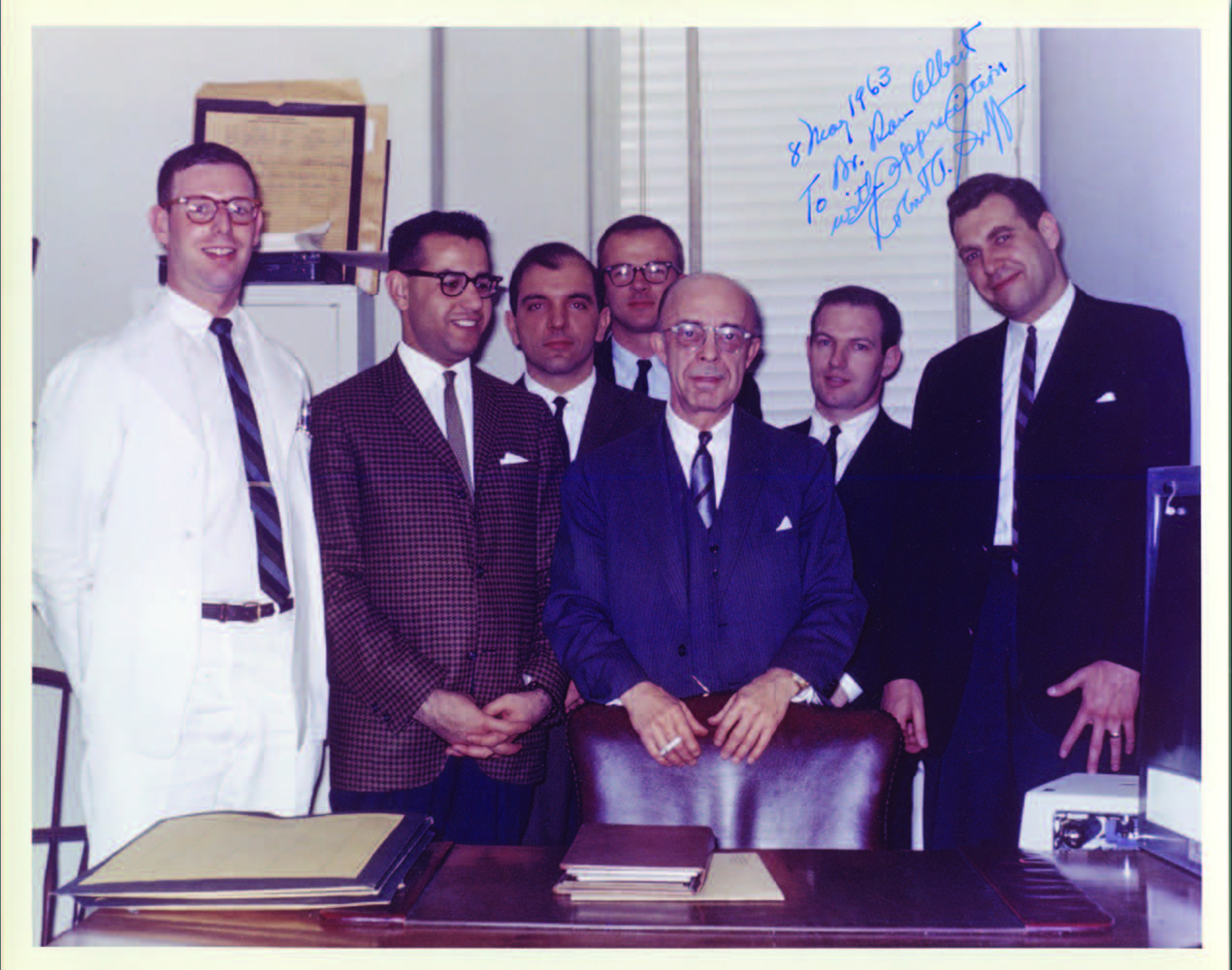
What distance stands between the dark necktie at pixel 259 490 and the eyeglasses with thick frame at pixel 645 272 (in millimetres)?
988

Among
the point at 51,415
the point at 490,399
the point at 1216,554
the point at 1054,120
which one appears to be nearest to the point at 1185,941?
the point at 1216,554

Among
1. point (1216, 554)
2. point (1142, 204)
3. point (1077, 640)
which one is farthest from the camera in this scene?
point (1142, 204)

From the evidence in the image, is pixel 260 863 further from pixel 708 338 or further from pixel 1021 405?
pixel 1021 405

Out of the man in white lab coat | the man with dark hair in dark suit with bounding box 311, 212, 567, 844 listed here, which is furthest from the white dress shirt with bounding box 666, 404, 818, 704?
the man in white lab coat

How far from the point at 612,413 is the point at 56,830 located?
1460mm

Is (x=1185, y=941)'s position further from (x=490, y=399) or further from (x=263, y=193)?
(x=263, y=193)

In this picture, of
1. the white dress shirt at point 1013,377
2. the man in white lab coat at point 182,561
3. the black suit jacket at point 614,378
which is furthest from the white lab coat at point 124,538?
the white dress shirt at point 1013,377

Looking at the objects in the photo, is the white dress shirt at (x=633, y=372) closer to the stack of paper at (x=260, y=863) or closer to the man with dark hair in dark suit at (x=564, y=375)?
the man with dark hair in dark suit at (x=564, y=375)

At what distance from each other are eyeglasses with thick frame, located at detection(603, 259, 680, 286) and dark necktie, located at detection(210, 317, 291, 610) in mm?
988

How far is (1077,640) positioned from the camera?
8.32 ft

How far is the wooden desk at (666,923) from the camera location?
1.32m

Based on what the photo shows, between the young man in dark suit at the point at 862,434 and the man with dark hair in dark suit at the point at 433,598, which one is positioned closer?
the man with dark hair in dark suit at the point at 433,598

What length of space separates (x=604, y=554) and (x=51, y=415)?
1.13 metres

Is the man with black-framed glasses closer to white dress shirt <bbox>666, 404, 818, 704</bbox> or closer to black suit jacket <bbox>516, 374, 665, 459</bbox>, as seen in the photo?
white dress shirt <bbox>666, 404, 818, 704</bbox>
